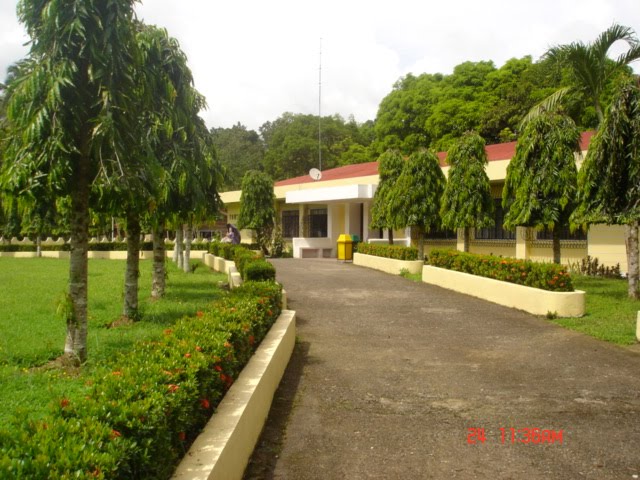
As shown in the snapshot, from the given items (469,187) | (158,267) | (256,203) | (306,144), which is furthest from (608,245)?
(306,144)

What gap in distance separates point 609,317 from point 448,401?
5.74 metres

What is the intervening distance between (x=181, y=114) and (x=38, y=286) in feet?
26.1

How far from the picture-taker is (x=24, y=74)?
245 inches

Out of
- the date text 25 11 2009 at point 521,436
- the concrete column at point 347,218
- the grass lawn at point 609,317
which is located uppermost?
the concrete column at point 347,218

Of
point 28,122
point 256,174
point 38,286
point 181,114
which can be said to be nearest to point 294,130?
point 256,174

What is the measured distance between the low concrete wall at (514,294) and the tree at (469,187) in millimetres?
2692

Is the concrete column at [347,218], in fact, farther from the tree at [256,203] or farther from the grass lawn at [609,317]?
the grass lawn at [609,317]

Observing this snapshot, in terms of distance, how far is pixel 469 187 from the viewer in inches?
685

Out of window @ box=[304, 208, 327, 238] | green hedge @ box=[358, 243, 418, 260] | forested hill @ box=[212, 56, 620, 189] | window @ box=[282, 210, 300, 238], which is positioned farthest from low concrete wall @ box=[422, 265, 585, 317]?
window @ box=[282, 210, 300, 238]

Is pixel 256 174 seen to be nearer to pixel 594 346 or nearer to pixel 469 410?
pixel 594 346

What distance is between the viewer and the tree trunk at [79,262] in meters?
6.39

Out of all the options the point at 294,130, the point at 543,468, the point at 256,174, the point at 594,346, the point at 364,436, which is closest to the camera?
the point at 543,468

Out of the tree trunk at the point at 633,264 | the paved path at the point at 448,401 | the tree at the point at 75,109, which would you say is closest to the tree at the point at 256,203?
the paved path at the point at 448,401

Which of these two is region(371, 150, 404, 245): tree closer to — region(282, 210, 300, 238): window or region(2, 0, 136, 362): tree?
region(282, 210, 300, 238): window
